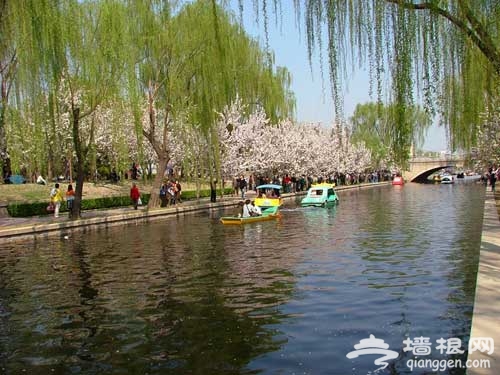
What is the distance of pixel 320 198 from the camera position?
38.0m

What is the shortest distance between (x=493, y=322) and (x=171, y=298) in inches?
225

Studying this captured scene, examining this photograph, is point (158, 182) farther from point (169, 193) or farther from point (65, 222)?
point (65, 222)

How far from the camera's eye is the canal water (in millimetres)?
7566

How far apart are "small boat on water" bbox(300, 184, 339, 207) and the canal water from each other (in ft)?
59.0

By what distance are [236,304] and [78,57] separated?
18248mm

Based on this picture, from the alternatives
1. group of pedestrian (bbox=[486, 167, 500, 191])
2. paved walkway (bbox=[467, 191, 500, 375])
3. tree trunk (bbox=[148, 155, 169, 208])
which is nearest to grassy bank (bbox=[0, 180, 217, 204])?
tree trunk (bbox=[148, 155, 169, 208])

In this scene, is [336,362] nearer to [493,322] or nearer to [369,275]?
[493,322]

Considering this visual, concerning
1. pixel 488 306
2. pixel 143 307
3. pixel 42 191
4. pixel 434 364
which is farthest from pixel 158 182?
pixel 434 364

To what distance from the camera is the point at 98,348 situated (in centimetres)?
819

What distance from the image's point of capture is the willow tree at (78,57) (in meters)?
20.6

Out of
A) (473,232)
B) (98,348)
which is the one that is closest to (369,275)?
(98,348)

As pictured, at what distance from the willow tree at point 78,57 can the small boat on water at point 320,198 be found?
50.9 feet

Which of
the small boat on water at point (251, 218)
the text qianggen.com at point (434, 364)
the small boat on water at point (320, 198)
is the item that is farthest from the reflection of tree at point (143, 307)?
the small boat on water at point (320, 198)

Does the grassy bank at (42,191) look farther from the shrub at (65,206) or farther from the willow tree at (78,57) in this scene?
the willow tree at (78,57)
